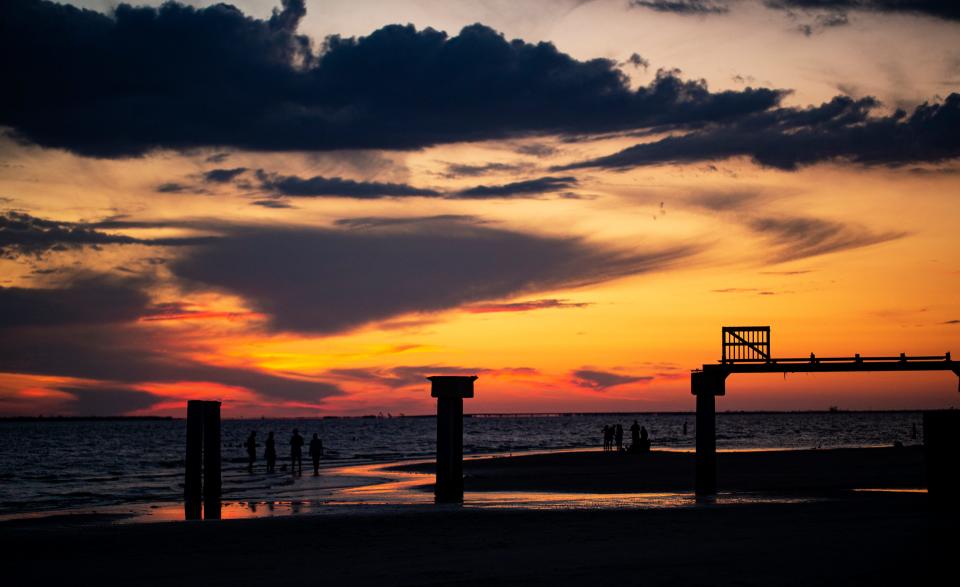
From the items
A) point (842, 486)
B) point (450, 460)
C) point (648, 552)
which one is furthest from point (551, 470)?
point (648, 552)

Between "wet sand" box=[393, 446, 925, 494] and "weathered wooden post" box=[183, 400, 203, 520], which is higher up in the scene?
"weathered wooden post" box=[183, 400, 203, 520]

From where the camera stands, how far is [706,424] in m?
26.6

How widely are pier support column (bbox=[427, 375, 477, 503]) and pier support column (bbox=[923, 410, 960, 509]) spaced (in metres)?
10.2

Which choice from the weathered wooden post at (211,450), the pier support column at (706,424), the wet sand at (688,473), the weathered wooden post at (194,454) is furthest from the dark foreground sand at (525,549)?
the wet sand at (688,473)

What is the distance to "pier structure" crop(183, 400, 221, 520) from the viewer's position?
28.0 metres

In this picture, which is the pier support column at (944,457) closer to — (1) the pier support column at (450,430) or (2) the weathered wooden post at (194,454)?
(1) the pier support column at (450,430)

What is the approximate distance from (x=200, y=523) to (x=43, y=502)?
1696 cm

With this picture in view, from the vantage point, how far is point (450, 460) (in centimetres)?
2345

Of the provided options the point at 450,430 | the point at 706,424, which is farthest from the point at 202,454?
the point at 706,424

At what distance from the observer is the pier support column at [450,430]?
22.9m

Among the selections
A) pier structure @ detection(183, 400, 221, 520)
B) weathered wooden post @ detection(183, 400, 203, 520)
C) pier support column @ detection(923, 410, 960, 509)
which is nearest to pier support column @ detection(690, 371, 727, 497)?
pier support column @ detection(923, 410, 960, 509)

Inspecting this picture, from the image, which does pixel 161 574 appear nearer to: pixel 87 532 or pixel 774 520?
pixel 87 532

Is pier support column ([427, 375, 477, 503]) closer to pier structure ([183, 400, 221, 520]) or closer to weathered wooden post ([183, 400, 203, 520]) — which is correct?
pier structure ([183, 400, 221, 520])

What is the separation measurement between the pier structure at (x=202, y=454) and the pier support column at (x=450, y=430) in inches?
314
